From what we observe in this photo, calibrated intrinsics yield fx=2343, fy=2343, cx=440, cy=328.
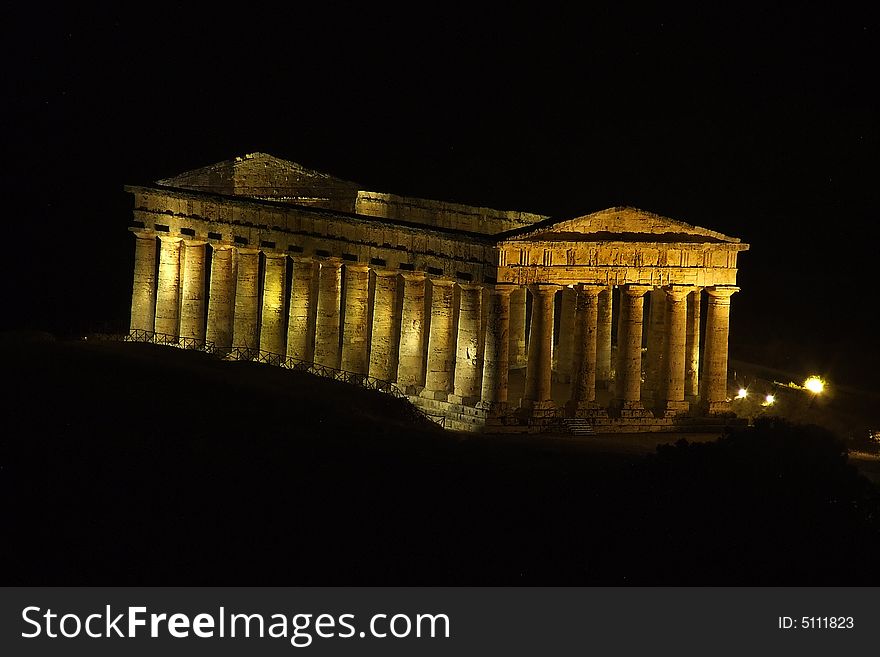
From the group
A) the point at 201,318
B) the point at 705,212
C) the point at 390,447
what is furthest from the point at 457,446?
the point at 705,212

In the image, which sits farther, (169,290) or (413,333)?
(169,290)

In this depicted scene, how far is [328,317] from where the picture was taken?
3713 inches

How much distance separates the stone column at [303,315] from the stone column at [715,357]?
56.9 ft

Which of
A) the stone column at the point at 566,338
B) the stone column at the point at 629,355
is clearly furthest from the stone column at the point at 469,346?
the stone column at the point at 566,338

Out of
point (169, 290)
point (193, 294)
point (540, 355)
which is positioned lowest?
point (540, 355)

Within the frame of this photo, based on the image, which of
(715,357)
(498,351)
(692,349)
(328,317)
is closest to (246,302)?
(328,317)

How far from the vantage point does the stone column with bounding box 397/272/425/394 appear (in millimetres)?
89750

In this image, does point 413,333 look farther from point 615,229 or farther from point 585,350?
point 615,229

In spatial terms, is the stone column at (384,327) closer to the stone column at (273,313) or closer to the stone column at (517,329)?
the stone column at (273,313)

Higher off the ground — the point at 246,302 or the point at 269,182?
the point at 269,182

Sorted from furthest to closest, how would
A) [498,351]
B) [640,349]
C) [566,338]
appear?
[566,338] < [640,349] < [498,351]

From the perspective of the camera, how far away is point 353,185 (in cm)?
10525

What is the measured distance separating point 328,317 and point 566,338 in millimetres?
9634

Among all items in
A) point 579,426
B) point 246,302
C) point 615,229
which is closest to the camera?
point 615,229
